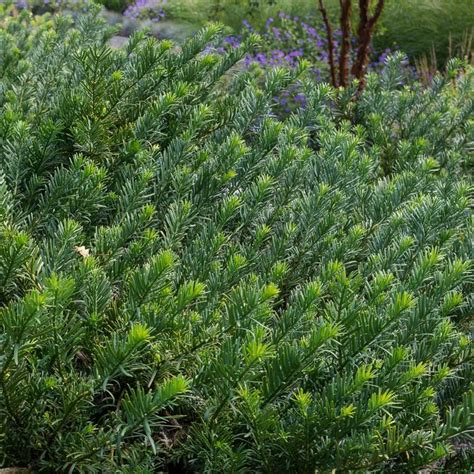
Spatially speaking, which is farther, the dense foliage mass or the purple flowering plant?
the purple flowering plant

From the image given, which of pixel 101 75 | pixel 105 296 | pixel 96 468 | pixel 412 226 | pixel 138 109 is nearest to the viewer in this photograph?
pixel 96 468

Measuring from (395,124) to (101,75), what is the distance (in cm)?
137

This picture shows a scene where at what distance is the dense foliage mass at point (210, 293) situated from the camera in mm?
1040

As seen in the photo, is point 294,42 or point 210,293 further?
point 294,42

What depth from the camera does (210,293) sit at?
1266 mm

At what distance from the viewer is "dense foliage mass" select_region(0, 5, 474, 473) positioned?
1.04 m

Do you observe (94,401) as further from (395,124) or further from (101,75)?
(395,124)

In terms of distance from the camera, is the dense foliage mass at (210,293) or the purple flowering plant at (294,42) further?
the purple flowering plant at (294,42)

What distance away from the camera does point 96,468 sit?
3.41 feet

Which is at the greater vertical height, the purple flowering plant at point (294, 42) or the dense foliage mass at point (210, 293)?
the dense foliage mass at point (210, 293)

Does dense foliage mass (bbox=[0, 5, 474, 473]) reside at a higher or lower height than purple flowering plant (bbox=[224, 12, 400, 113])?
higher

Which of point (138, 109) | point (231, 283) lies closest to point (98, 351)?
point (231, 283)

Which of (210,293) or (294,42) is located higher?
(210,293)

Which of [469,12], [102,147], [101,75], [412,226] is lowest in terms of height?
[469,12]
